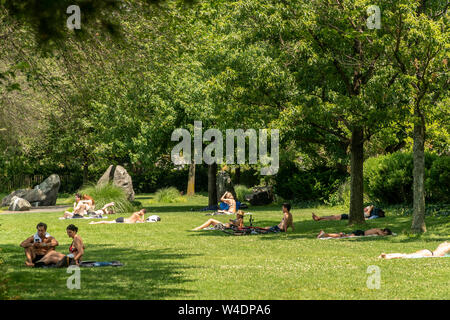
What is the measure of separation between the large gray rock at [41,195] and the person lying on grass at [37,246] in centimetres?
2582

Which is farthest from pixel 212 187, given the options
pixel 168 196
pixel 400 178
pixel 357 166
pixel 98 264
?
pixel 98 264

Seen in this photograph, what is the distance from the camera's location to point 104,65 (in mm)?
14906

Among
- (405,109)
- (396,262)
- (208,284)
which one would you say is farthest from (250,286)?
(405,109)

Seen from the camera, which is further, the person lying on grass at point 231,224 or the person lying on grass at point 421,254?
the person lying on grass at point 231,224

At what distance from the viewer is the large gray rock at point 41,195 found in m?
39.0

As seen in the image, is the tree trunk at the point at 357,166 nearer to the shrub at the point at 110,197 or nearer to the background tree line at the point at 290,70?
the background tree line at the point at 290,70

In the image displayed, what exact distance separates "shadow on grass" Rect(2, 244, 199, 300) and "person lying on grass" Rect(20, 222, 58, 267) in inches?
9.8

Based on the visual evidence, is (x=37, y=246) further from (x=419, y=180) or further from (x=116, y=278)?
(x=419, y=180)

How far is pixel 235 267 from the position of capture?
1293cm

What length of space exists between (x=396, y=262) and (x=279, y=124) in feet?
25.3

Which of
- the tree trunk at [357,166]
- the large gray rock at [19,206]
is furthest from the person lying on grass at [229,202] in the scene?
the large gray rock at [19,206]

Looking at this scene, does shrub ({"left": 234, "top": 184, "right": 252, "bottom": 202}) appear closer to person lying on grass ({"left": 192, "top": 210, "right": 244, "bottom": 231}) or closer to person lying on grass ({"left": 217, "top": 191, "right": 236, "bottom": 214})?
person lying on grass ({"left": 217, "top": 191, "right": 236, "bottom": 214})

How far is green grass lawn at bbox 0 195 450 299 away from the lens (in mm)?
9953

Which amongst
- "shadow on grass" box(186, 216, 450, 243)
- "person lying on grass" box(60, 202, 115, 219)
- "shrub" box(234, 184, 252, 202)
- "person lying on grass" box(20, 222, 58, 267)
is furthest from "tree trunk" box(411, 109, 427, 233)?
"shrub" box(234, 184, 252, 202)
